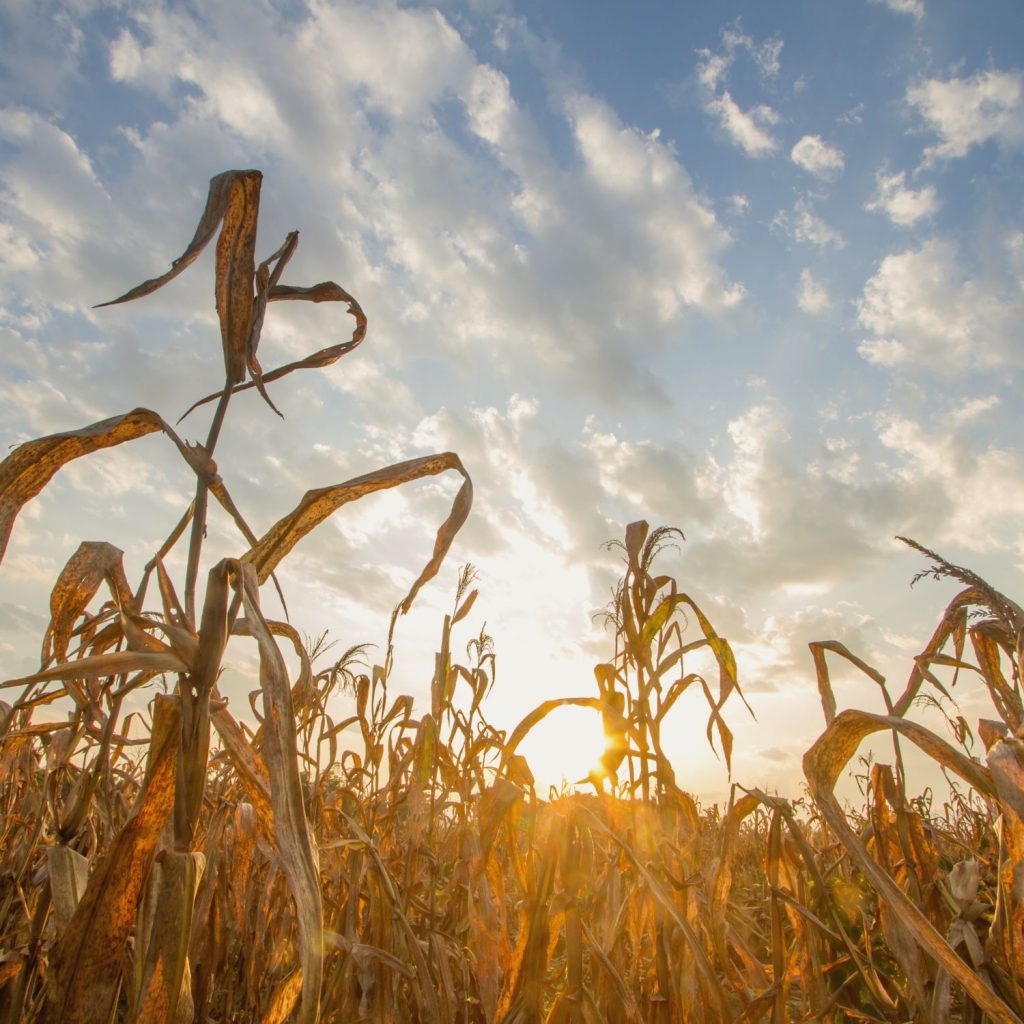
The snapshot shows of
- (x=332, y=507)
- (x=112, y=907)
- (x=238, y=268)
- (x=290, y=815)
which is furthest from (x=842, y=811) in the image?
(x=238, y=268)

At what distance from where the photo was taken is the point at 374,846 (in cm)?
220

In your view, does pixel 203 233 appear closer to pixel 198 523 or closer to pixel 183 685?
pixel 198 523

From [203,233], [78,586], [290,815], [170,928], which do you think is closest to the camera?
[290,815]

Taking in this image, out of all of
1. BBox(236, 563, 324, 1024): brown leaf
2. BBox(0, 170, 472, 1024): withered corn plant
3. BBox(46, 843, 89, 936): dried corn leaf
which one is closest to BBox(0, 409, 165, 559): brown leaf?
BBox(0, 170, 472, 1024): withered corn plant

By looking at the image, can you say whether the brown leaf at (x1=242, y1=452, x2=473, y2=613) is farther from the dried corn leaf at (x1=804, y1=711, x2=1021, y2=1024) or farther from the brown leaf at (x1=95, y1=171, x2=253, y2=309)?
the dried corn leaf at (x1=804, y1=711, x2=1021, y2=1024)

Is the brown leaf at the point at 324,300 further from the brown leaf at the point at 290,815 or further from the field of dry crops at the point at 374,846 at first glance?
the brown leaf at the point at 290,815

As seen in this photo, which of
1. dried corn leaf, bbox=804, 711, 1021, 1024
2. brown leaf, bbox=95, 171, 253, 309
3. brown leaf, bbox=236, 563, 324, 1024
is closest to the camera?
brown leaf, bbox=236, 563, 324, 1024

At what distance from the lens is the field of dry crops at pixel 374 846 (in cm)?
Answer: 104

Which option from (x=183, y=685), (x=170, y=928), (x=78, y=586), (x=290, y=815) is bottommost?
(x=170, y=928)

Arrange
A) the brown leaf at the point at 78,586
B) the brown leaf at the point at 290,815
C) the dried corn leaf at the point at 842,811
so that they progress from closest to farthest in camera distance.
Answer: the brown leaf at the point at 290,815 → the dried corn leaf at the point at 842,811 → the brown leaf at the point at 78,586

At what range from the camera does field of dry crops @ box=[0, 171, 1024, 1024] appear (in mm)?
1045

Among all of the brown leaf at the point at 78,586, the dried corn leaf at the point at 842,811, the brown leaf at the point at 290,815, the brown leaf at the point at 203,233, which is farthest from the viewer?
the brown leaf at the point at 78,586

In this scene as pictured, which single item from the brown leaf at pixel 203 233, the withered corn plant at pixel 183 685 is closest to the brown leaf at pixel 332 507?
the withered corn plant at pixel 183 685

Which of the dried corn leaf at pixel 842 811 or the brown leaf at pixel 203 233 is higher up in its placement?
the brown leaf at pixel 203 233
